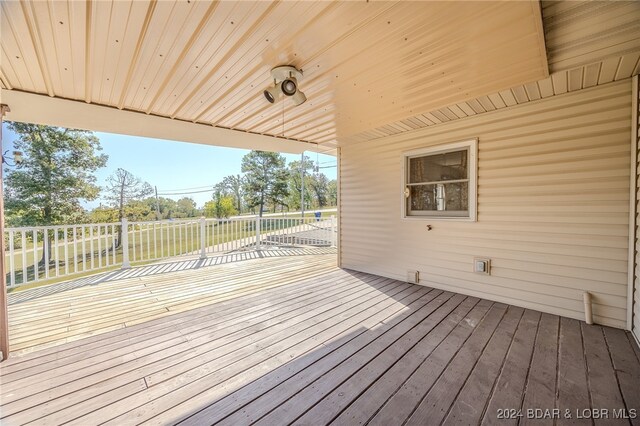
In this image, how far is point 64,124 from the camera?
2.91 metres

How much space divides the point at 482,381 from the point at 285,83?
2658 millimetres

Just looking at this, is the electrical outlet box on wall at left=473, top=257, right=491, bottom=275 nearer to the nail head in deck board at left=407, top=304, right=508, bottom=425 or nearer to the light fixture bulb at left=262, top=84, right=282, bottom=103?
the nail head in deck board at left=407, top=304, right=508, bottom=425

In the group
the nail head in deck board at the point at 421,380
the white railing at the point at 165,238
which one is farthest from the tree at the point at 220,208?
the nail head in deck board at the point at 421,380

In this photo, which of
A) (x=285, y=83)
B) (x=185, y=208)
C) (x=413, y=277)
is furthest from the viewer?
(x=185, y=208)

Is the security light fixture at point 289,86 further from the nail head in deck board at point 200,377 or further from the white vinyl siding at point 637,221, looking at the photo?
the white vinyl siding at point 637,221

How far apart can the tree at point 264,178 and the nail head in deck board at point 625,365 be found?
2062 cm

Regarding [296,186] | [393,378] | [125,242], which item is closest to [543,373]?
[393,378]

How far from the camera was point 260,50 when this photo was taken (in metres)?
1.79

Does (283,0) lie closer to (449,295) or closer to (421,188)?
(421,188)

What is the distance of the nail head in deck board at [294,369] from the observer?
4.54 feet

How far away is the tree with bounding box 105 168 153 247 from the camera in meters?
15.9

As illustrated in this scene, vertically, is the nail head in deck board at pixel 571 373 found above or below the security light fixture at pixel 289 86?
below

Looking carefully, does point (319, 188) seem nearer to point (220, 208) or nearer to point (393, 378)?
point (220, 208)

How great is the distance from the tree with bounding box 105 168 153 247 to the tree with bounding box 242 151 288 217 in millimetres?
7760
